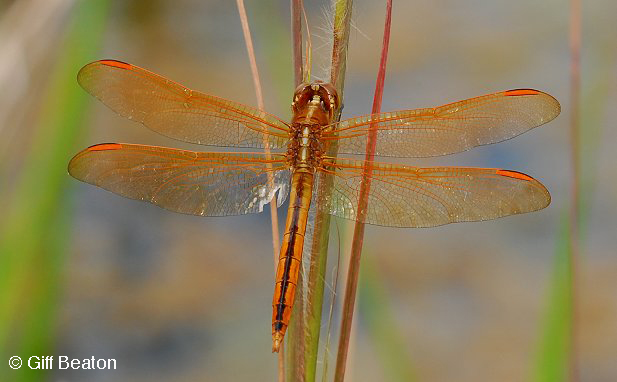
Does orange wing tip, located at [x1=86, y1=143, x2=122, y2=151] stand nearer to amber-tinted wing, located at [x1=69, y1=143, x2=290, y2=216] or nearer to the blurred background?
amber-tinted wing, located at [x1=69, y1=143, x2=290, y2=216]

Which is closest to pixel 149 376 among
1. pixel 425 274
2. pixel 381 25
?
pixel 425 274

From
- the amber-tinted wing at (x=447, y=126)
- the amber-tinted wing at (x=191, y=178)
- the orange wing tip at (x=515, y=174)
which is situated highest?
the amber-tinted wing at (x=447, y=126)

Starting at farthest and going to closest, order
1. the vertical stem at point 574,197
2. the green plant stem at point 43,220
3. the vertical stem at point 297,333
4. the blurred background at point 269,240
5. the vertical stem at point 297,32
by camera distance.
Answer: the blurred background at point 269,240 < the green plant stem at point 43,220 < the vertical stem at point 574,197 < the vertical stem at point 297,32 < the vertical stem at point 297,333

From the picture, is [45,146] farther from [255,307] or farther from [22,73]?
[255,307]

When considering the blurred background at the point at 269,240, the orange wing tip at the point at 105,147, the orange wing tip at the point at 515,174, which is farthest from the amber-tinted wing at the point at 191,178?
the orange wing tip at the point at 515,174

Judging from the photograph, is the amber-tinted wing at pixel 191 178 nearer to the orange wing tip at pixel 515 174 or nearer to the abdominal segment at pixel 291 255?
the abdominal segment at pixel 291 255

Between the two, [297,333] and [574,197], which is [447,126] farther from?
[297,333]
